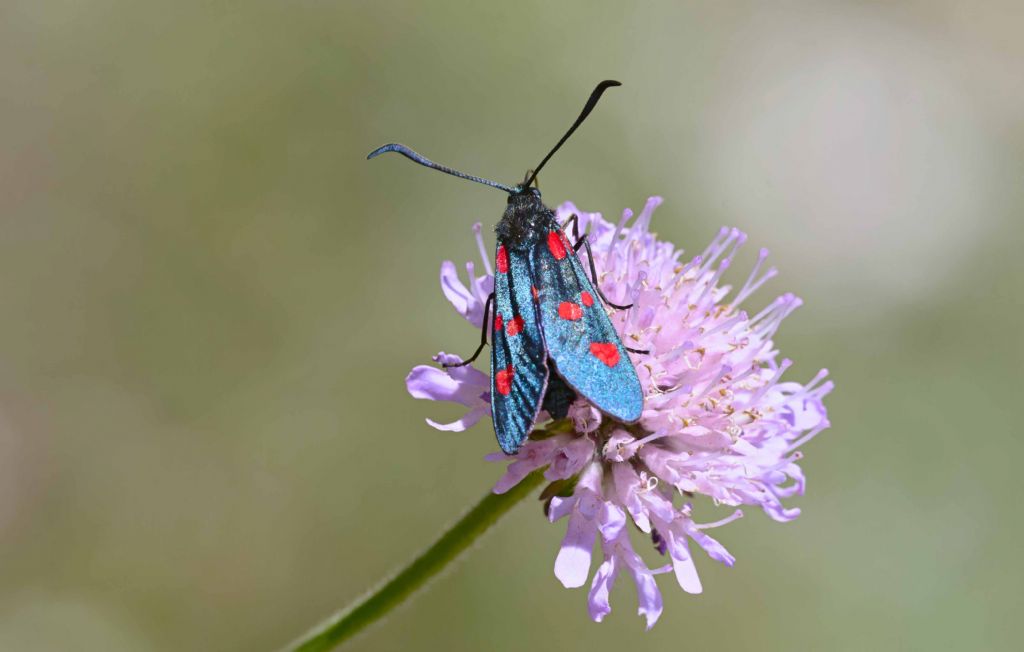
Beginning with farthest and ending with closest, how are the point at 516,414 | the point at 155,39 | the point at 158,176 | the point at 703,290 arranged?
1. the point at 155,39
2. the point at 158,176
3. the point at 703,290
4. the point at 516,414

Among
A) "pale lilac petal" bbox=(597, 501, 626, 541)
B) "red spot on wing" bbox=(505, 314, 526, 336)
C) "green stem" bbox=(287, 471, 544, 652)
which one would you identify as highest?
"red spot on wing" bbox=(505, 314, 526, 336)

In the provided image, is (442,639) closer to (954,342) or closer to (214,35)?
(954,342)

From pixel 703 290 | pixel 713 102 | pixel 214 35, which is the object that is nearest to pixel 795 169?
pixel 713 102

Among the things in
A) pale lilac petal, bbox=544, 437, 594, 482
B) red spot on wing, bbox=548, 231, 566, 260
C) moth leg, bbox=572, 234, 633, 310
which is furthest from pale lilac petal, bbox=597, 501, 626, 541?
red spot on wing, bbox=548, 231, 566, 260

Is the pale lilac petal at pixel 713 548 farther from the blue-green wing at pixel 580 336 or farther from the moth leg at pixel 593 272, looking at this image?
the moth leg at pixel 593 272

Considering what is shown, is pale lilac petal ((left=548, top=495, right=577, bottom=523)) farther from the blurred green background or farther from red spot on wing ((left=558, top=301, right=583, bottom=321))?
the blurred green background

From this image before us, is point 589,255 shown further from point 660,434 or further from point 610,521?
point 610,521
